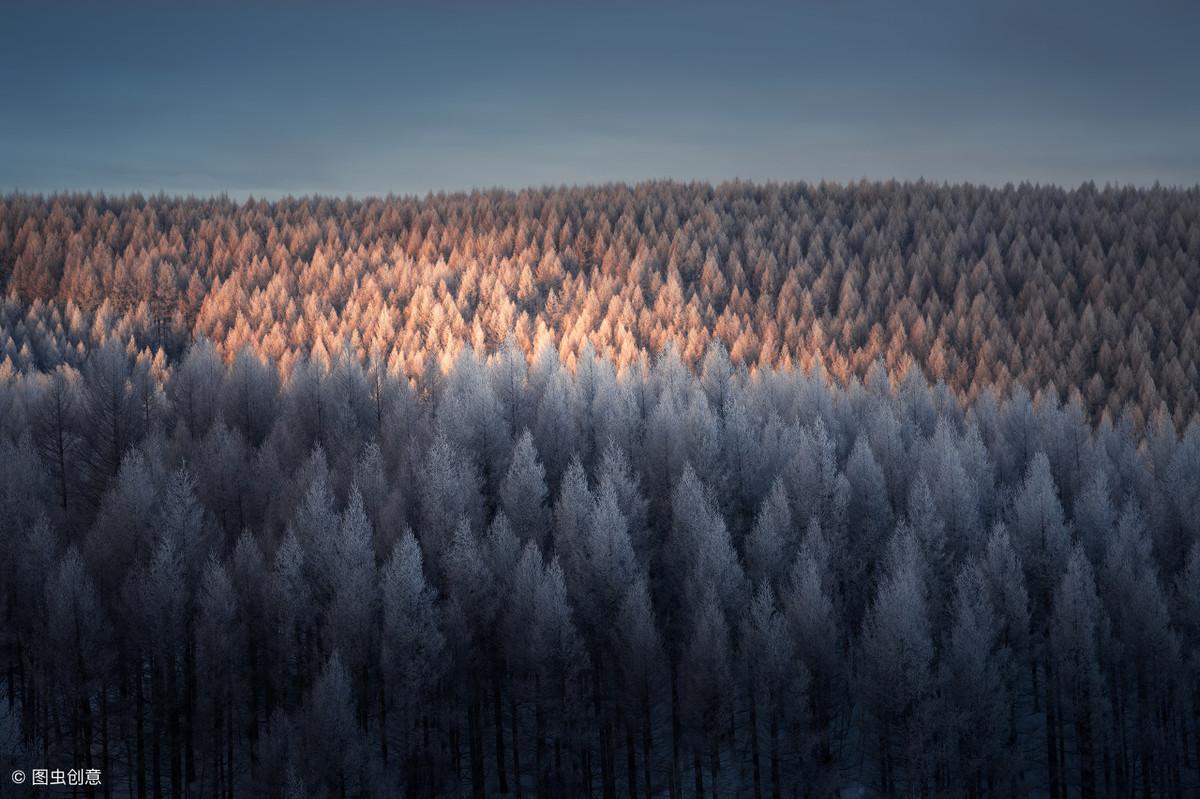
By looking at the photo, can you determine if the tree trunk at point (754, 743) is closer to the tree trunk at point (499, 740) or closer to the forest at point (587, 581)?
the forest at point (587, 581)

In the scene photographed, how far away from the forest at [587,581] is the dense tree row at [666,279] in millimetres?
9945

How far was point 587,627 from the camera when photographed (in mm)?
48469

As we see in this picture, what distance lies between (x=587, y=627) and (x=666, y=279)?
291 ft

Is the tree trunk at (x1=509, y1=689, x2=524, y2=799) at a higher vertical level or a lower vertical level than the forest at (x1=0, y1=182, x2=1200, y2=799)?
lower

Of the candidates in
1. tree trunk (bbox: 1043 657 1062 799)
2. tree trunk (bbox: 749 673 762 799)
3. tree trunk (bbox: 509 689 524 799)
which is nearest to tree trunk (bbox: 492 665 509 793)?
tree trunk (bbox: 509 689 524 799)

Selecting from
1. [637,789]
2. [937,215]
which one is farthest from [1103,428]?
[937,215]

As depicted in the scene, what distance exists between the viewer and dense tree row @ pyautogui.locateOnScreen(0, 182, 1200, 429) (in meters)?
104

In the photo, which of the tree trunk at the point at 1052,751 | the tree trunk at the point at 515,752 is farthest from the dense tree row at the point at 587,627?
the tree trunk at the point at 515,752

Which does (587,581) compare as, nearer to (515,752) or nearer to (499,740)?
(499,740)

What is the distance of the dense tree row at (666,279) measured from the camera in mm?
103875

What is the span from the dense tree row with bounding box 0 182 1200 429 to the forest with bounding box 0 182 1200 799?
9945mm

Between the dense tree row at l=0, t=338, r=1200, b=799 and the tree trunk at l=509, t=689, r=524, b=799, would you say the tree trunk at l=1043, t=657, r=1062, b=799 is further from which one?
the tree trunk at l=509, t=689, r=524, b=799

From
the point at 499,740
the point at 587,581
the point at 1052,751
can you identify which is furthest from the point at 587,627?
the point at 1052,751

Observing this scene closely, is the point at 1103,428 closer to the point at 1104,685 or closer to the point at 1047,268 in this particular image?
the point at 1104,685
